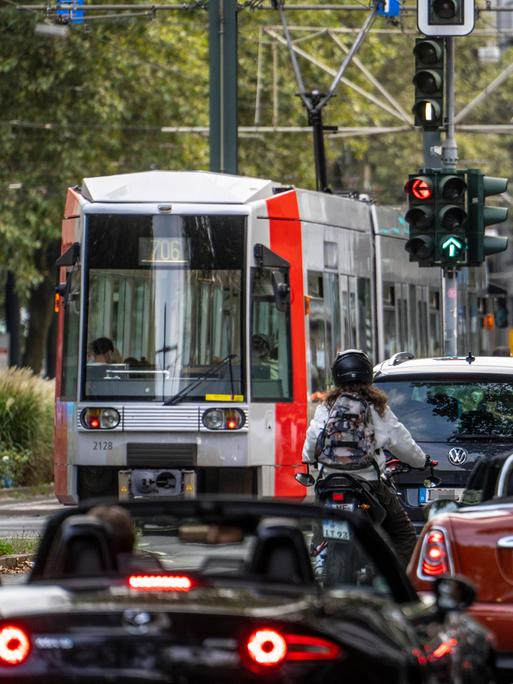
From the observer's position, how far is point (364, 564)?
7.68 metres

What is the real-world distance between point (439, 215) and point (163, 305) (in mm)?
2556

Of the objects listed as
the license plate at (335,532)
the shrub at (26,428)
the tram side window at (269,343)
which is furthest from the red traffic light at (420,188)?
the shrub at (26,428)

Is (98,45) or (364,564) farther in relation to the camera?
(98,45)

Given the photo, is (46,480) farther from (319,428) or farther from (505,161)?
(505,161)

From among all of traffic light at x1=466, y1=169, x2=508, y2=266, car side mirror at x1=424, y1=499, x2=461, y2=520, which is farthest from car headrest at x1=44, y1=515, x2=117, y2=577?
traffic light at x1=466, y1=169, x2=508, y2=266

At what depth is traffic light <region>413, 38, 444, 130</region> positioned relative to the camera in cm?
1703

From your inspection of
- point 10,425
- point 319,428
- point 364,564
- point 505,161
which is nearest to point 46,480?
point 10,425

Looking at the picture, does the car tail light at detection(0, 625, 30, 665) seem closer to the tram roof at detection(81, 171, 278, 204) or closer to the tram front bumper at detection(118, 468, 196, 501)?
the tram front bumper at detection(118, 468, 196, 501)

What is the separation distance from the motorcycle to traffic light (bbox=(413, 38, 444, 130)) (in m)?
5.64

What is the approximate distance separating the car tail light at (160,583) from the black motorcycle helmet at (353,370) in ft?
17.2

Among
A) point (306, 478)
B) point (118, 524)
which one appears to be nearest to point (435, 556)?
point (306, 478)

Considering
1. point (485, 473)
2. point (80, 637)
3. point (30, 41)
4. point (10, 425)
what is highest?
point (30, 41)

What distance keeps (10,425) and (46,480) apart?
34.8 inches

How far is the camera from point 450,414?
12.5 m
